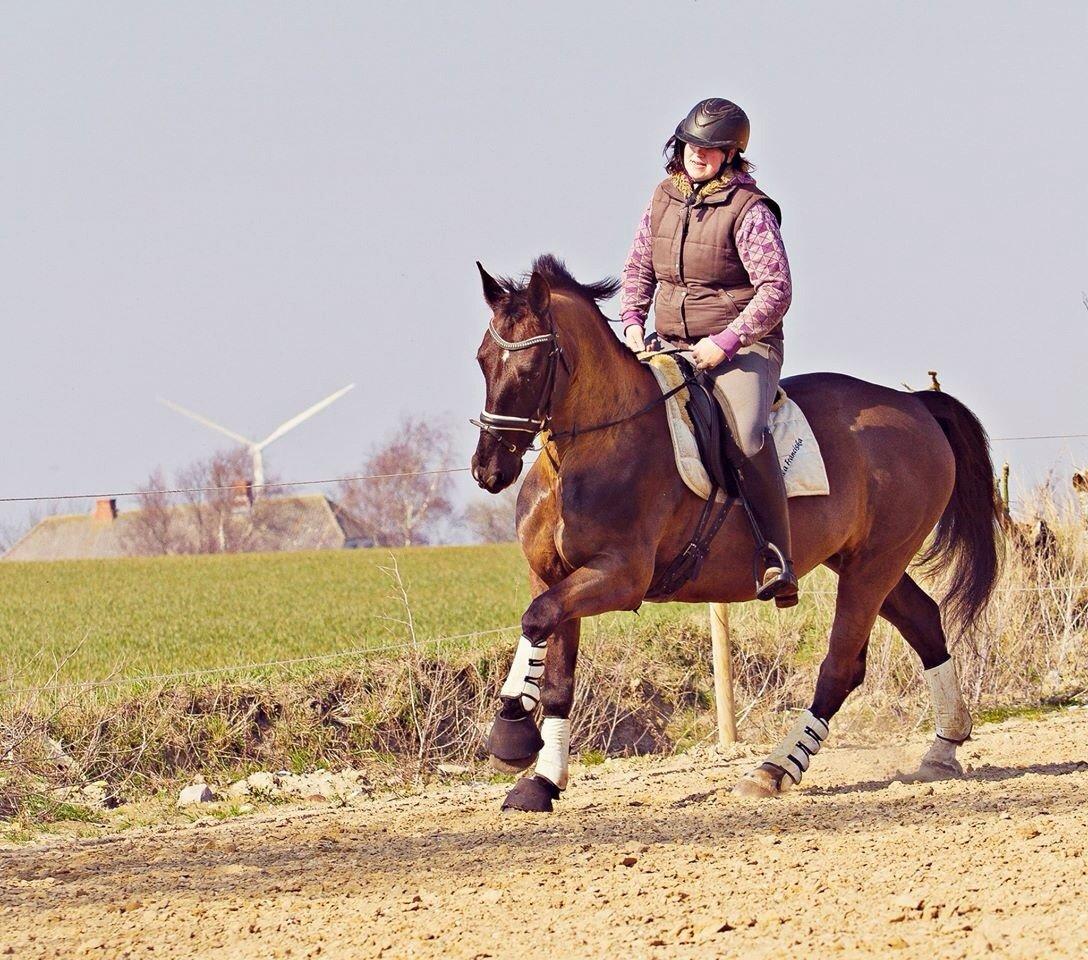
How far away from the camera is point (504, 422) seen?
630 cm

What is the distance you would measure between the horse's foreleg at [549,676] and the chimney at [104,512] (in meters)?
49.1

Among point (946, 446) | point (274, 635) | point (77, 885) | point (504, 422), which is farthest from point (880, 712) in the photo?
point (274, 635)

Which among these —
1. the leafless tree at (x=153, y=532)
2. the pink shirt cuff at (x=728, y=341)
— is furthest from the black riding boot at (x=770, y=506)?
the leafless tree at (x=153, y=532)

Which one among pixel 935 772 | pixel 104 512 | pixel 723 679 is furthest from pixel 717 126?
pixel 104 512

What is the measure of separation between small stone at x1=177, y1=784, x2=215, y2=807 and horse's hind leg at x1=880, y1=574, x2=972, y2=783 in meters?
4.23

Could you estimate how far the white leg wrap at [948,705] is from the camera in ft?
27.5

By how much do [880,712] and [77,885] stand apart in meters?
6.38

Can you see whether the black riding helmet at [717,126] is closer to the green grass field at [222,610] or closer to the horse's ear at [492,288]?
the horse's ear at [492,288]

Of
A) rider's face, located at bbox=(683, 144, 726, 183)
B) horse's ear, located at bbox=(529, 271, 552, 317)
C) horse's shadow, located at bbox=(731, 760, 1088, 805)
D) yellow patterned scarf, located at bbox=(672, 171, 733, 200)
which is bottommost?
horse's shadow, located at bbox=(731, 760, 1088, 805)

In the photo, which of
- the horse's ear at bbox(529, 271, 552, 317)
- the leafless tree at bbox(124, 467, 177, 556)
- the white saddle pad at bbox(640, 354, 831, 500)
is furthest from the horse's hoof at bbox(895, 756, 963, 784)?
the leafless tree at bbox(124, 467, 177, 556)

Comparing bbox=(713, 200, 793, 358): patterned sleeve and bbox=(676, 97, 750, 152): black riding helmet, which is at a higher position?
bbox=(676, 97, 750, 152): black riding helmet

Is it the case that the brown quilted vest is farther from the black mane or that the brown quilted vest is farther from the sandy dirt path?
the sandy dirt path

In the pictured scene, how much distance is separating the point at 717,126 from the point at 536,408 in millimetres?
1729

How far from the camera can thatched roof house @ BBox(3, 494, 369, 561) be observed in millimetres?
47719
